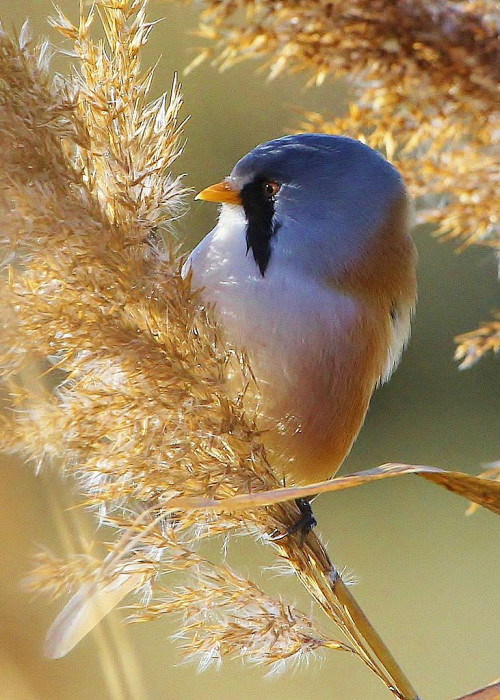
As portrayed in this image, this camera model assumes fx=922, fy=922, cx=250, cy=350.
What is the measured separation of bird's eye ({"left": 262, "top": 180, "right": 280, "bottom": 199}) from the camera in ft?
4.95

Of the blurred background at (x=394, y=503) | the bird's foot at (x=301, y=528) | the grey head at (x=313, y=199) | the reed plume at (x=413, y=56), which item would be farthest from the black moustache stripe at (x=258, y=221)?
the blurred background at (x=394, y=503)

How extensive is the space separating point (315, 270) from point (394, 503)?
4193mm

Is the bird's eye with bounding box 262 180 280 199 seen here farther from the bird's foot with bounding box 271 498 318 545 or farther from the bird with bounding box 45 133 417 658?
the bird's foot with bounding box 271 498 318 545

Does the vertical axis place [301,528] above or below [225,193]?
below

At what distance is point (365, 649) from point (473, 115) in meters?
0.64

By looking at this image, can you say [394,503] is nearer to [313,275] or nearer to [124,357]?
[313,275]

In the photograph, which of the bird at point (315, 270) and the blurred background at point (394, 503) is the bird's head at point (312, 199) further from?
the blurred background at point (394, 503)

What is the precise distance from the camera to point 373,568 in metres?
4.85

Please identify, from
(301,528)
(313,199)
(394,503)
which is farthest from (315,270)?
(394,503)

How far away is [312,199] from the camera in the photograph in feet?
4.89

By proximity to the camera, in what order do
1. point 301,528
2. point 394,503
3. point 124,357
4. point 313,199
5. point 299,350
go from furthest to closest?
point 394,503 → point 313,199 → point 299,350 → point 301,528 → point 124,357

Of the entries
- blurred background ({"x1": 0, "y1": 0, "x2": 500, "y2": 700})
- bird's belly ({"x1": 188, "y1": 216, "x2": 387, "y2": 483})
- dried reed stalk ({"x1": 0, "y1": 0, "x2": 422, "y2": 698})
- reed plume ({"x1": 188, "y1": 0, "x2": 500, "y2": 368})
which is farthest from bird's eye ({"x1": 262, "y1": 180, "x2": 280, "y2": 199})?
blurred background ({"x1": 0, "y1": 0, "x2": 500, "y2": 700})

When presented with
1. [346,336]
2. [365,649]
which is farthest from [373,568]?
[365,649]

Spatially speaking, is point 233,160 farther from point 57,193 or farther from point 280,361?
point 57,193
